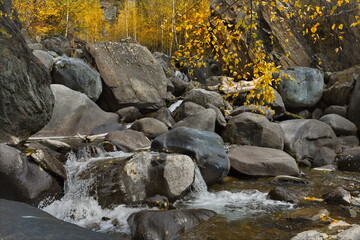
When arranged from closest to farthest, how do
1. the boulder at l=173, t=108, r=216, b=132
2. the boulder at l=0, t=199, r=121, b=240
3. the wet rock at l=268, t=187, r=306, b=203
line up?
the boulder at l=0, t=199, r=121, b=240 < the wet rock at l=268, t=187, r=306, b=203 < the boulder at l=173, t=108, r=216, b=132

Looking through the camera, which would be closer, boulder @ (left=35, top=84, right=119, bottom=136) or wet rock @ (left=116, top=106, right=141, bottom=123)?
boulder @ (left=35, top=84, right=119, bottom=136)

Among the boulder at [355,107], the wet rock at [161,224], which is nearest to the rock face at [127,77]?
the boulder at [355,107]

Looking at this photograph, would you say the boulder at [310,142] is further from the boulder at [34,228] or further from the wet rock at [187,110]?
the boulder at [34,228]

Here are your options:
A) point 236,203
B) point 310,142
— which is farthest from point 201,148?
point 310,142

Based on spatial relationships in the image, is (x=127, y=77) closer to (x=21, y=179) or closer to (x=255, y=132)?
(x=255, y=132)

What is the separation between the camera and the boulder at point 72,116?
35.3ft

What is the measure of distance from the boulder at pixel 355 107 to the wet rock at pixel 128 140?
9564 mm

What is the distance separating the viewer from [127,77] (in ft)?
45.6

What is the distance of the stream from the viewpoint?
5.03 metres

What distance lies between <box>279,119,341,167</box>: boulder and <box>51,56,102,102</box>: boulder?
7.46 meters

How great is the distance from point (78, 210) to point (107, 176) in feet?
2.61

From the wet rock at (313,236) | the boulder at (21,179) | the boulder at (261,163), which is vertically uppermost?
the boulder at (21,179)

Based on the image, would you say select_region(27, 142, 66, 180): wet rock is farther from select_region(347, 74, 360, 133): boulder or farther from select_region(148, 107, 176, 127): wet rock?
select_region(347, 74, 360, 133): boulder

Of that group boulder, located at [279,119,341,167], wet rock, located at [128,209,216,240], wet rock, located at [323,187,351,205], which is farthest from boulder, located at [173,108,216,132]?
wet rock, located at [128,209,216,240]
